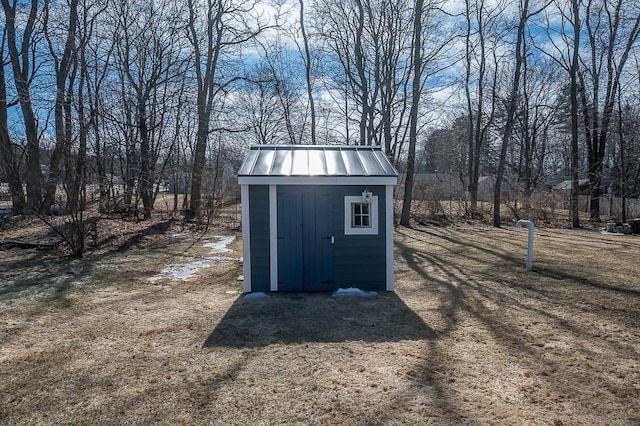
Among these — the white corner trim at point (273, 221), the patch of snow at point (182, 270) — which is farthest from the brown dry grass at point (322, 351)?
the white corner trim at point (273, 221)

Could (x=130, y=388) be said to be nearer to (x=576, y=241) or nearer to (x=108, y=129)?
(x=108, y=129)

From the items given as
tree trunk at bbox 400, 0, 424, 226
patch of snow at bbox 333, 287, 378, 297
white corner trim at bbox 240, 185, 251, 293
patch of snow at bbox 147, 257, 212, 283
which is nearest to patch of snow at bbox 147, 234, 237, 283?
patch of snow at bbox 147, 257, 212, 283

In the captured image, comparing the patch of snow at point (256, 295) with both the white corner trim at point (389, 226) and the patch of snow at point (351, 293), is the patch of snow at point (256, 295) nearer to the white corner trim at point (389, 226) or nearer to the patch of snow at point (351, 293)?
the patch of snow at point (351, 293)

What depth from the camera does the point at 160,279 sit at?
6457mm

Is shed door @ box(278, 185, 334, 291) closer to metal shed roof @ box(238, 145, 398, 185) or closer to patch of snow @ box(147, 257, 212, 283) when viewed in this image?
metal shed roof @ box(238, 145, 398, 185)

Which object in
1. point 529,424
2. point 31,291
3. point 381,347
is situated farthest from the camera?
point 31,291

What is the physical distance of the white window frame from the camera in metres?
5.38

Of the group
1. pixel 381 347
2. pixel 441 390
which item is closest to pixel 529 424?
pixel 441 390

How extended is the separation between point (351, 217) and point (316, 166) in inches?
36.0

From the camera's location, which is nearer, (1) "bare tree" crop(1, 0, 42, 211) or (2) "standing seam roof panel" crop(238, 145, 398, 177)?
(2) "standing seam roof panel" crop(238, 145, 398, 177)

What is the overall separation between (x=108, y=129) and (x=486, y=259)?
11.1 m

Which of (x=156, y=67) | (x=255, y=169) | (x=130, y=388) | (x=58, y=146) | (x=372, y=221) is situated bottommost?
(x=130, y=388)

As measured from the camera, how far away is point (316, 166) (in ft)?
18.4

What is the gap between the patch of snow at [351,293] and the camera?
5348 mm
